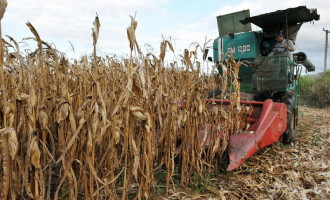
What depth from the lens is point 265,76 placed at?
4.45 meters

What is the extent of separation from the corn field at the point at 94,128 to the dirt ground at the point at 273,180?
19 centimetres

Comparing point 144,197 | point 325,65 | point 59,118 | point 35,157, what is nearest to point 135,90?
point 59,118

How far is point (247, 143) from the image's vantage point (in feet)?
9.50

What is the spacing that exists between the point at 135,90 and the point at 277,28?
4.18 m

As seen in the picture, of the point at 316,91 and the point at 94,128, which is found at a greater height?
the point at 94,128

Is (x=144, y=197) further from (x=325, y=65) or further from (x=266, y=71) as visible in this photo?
(x=325, y=65)

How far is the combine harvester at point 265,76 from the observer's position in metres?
3.07

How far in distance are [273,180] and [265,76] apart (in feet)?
6.54

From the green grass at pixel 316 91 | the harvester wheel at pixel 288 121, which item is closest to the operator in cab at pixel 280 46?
the harvester wheel at pixel 288 121

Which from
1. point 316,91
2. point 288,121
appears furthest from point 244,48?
point 316,91

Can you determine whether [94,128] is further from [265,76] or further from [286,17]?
[286,17]

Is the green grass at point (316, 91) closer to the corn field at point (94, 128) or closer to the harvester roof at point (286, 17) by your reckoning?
the harvester roof at point (286, 17)

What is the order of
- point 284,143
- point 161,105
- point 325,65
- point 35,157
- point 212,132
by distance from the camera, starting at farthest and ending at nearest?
1. point 325,65
2. point 284,143
3. point 212,132
4. point 161,105
5. point 35,157

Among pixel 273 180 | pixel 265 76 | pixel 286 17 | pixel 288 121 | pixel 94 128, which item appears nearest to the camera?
pixel 94 128
